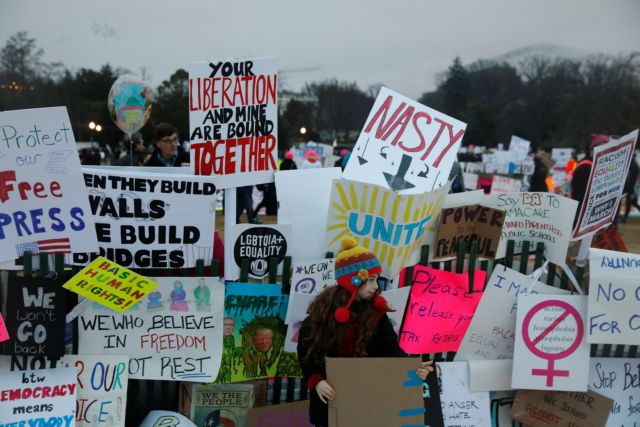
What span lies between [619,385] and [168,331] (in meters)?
Result: 3.13

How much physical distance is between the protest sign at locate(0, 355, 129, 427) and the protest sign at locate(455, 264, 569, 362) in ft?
7.31

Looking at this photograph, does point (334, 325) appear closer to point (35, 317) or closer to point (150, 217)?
point (150, 217)

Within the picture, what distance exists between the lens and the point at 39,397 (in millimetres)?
3943

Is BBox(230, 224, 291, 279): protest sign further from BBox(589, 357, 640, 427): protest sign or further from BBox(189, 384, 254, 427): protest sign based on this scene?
BBox(589, 357, 640, 427): protest sign

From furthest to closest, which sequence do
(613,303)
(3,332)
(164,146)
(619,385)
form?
(164,146) → (619,385) → (613,303) → (3,332)

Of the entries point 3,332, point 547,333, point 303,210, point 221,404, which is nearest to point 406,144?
point 303,210

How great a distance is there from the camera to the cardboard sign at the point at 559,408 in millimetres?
4441

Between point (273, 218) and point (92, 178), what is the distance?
12.1 m

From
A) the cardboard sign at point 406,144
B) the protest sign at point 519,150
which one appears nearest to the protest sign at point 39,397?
the cardboard sign at point 406,144

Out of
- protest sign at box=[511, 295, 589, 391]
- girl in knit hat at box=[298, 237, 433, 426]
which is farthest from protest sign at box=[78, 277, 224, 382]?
protest sign at box=[511, 295, 589, 391]

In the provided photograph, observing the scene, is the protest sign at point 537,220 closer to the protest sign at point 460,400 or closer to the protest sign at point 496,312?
the protest sign at point 496,312

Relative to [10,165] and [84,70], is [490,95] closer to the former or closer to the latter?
[84,70]

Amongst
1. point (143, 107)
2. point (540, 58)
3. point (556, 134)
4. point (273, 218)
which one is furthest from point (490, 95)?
point (143, 107)

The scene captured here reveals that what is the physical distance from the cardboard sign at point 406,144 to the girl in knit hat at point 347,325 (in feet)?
3.73
